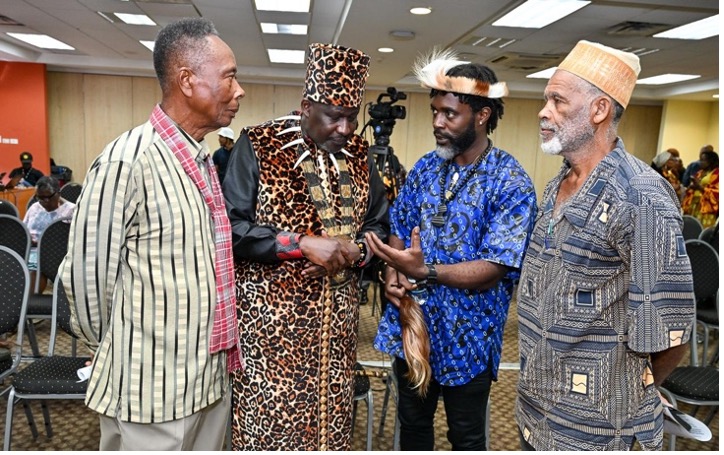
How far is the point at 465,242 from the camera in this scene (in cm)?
170

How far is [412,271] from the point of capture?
5.18 feet

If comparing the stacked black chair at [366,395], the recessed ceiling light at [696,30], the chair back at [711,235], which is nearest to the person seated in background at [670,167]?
the recessed ceiling light at [696,30]

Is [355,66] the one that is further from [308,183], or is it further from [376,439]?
[376,439]

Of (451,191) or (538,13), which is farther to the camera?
(538,13)

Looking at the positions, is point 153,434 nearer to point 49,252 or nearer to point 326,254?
point 326,254

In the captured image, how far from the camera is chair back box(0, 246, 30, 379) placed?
2416 mm

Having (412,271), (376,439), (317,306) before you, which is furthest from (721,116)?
(376,439)

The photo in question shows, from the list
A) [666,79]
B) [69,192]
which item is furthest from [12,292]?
[666,79]

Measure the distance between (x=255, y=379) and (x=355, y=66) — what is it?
3.19 feet

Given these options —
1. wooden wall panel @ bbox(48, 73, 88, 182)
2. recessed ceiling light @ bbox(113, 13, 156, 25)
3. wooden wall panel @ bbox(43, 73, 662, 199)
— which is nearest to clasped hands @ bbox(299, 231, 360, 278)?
recessed ceiling light @ bbox(113, 13, 156, 25)

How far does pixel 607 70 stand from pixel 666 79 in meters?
11.0

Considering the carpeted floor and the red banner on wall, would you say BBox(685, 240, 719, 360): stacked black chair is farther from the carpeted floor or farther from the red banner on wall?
the red banner on wall

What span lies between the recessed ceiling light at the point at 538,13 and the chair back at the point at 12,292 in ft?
16.1

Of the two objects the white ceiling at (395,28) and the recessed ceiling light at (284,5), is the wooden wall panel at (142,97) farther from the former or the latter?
the recessed ceiling light at (284,5)
